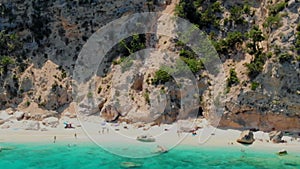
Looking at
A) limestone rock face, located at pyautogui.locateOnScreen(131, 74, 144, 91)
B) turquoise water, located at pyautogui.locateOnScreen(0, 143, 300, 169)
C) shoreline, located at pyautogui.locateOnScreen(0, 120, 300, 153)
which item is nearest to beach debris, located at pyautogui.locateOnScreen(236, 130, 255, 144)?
shoreline, located at pyautogui.locateOnScreen(0, 120, 300, 153)

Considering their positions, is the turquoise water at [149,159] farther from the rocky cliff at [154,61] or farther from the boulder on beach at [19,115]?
the boulder on beach at [19,115]

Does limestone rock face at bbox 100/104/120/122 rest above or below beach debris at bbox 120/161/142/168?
above

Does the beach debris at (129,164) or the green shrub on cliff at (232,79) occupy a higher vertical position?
the green shrub on cliff at (232,79)

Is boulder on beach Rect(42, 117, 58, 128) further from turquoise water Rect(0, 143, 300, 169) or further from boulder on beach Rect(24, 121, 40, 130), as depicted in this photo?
turquoise water Rect(0, 143, 300, 169)

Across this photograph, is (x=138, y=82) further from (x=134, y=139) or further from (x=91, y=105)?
(x=134, y=139)

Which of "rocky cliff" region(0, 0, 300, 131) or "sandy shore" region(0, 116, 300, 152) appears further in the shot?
"rocky cliff" region(0, 0, 300, 131)

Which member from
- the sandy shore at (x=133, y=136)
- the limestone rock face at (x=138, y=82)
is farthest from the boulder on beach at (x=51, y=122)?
the limestone rock face at (x=138, y=82)

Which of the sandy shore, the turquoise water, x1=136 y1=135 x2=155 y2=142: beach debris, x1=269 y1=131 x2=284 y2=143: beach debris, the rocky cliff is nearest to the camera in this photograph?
the turquoise water

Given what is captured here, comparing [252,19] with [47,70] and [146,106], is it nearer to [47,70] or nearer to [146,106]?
[146,106]
